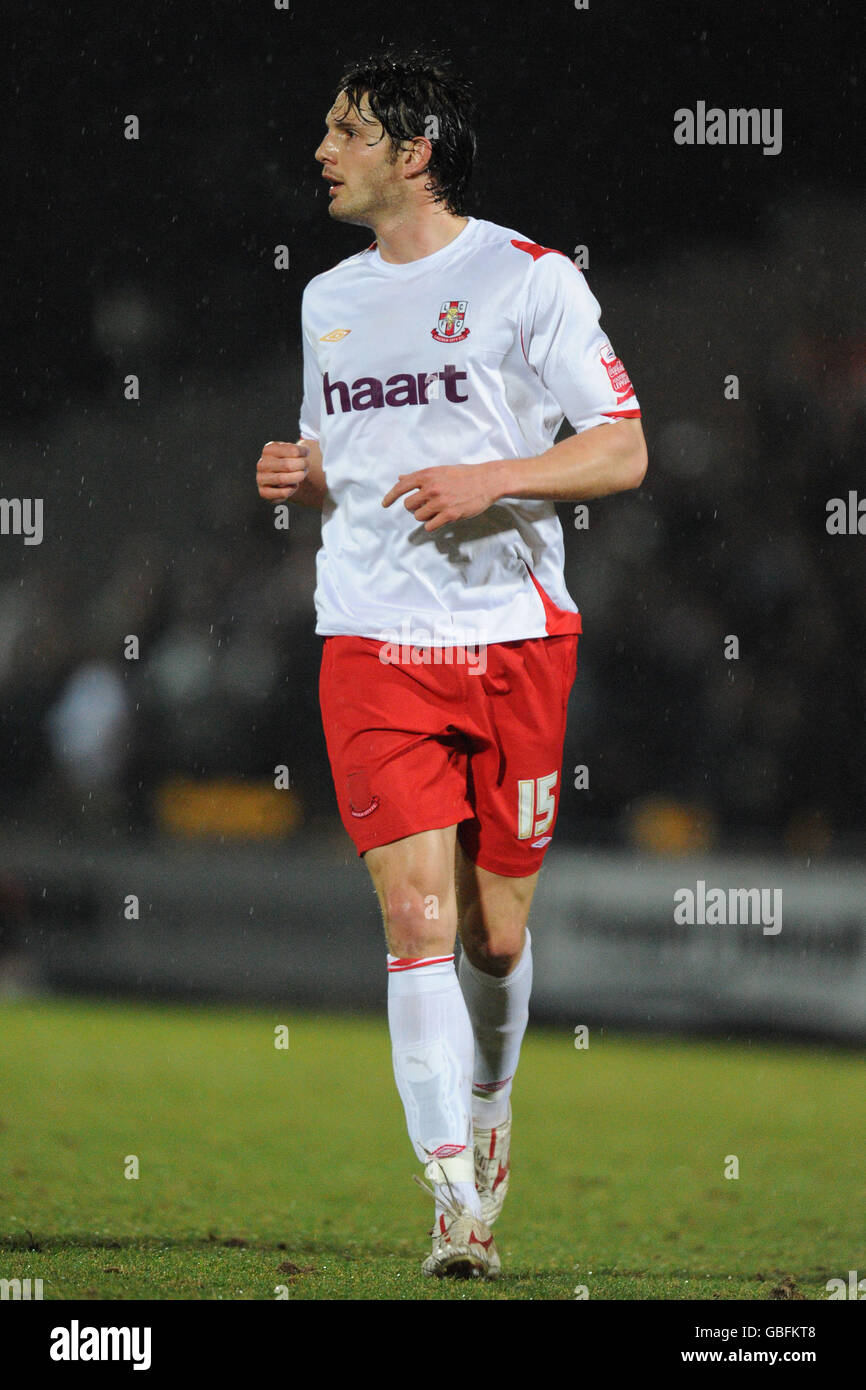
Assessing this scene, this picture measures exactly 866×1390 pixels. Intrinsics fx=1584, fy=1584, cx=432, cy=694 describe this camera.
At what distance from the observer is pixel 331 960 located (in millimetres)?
6969

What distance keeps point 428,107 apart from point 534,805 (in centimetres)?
138

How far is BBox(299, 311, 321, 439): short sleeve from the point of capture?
319 centimetres

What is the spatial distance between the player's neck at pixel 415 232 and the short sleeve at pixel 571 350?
230mm

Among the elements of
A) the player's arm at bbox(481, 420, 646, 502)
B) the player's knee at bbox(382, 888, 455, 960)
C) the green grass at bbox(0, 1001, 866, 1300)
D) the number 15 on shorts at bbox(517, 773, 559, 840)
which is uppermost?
the player's arm at bbox(481, 420, 646, 502)

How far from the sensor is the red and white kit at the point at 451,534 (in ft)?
9.56

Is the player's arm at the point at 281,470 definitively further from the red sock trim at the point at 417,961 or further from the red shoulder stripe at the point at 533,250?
the red sock trim at the point at 417,961

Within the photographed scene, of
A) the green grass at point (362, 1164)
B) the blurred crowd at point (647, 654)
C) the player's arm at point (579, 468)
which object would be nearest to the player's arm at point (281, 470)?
the player's arm at point (579, 468)

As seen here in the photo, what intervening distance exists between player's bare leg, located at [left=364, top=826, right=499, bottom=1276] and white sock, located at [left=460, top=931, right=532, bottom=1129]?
1.50 feet

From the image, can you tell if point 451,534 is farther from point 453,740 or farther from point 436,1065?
point 436,1065

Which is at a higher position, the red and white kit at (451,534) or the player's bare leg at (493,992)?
the red and white kit at (451,534)
